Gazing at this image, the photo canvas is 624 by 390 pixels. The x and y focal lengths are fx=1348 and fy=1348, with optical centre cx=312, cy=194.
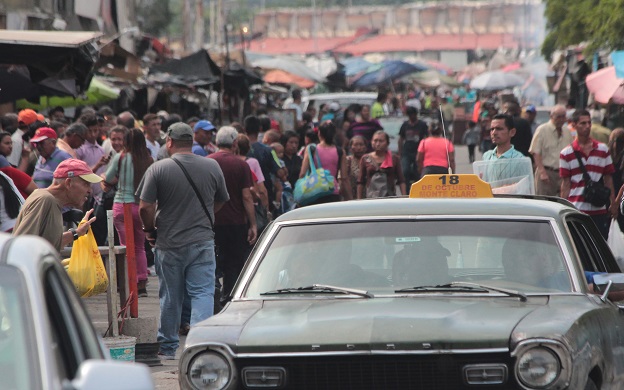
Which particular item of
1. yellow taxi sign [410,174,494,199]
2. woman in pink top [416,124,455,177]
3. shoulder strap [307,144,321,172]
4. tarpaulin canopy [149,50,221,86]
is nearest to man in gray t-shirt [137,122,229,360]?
yellow taxi sign [410,174,494,199]

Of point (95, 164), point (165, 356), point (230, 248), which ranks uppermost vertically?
point (95, 164)

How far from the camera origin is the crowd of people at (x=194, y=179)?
385 inches

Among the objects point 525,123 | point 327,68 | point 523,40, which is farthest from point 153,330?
point 523,40

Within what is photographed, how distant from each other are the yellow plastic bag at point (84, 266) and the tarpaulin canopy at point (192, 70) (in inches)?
708

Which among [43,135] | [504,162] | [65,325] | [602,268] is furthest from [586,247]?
[43,135]

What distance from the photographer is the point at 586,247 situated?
23.5 ft

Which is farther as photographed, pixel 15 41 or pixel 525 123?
pixel 525 123

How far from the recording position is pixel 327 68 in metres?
57.1

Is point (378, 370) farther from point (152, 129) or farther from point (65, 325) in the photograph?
point (152, 129)

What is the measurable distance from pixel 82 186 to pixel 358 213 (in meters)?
1.86

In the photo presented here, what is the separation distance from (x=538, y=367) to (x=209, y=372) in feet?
4.55

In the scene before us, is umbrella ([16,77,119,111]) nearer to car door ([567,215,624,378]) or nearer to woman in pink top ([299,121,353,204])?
woman in pink top ([299,121,353,204])

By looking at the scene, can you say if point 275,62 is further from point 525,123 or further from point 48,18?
point 525,123

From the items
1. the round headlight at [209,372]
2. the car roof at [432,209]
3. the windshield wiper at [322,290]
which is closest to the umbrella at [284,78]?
the car roof at [432,209]
